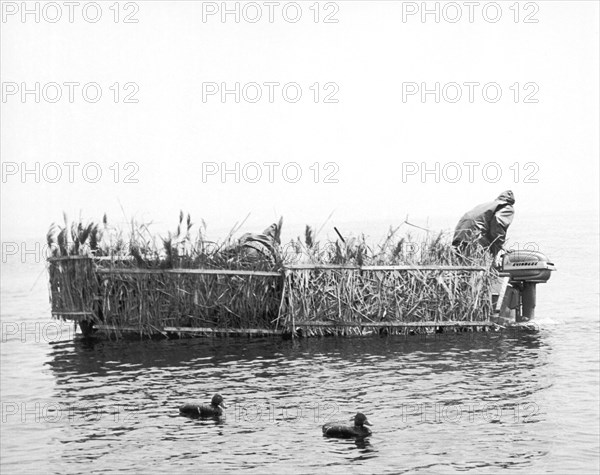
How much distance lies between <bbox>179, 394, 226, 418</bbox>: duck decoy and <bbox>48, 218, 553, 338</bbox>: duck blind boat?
6656 mm

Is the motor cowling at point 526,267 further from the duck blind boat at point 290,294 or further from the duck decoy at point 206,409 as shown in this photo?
the duck decoy at point 206,409

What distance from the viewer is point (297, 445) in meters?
14.6

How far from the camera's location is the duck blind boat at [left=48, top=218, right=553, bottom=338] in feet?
75.0

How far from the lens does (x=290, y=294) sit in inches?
896

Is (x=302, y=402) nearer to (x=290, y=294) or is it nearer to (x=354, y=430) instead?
(x=354, y=430)

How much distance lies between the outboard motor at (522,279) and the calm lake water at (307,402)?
743 mm

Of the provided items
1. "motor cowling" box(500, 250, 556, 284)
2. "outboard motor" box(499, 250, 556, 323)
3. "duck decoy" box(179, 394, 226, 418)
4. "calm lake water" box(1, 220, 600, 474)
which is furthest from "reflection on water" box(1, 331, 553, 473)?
"motor cowling" box(500, 250, 556, 284)

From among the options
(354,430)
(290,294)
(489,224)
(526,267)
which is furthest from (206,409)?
(489,224)

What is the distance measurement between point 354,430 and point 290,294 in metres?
8.21

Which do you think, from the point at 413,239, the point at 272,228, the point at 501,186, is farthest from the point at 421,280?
the point at 501,186

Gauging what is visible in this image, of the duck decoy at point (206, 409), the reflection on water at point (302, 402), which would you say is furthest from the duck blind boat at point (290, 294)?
the duck decoy at point (206, 409)

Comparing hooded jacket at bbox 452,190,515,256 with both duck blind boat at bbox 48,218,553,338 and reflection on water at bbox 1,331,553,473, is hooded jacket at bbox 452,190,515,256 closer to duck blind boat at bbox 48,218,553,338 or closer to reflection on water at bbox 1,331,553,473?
duck blind boat at bbox 48,218,553,338

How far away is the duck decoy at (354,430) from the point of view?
48.3ft

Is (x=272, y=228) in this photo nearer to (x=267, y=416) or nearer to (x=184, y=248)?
(x=184, y=248)
